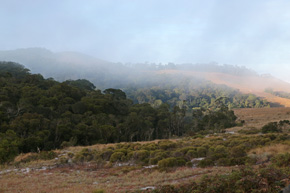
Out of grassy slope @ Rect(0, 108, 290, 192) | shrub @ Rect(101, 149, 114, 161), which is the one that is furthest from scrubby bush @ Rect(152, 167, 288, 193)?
shrub @ Rect(101, 149, 114, 161)

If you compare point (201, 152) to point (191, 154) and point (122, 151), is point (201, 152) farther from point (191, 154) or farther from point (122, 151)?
point (122, 151)

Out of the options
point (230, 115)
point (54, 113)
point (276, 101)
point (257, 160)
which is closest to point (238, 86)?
point (276, 101)

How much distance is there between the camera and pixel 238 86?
19250cm

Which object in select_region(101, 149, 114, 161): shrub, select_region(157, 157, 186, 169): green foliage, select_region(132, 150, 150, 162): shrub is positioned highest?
select_region(157, 157, 186, 169): green foliage

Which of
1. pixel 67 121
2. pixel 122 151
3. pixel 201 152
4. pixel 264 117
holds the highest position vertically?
pixel 201 152

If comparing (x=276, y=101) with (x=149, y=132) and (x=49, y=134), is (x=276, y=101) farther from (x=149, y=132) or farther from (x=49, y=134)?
(x=49, y=134)

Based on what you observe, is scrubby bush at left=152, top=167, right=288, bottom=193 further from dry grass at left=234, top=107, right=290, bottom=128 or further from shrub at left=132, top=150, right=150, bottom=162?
dry grass at left=234, top=107, right=290, bottom=128

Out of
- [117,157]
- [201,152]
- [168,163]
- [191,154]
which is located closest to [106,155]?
[117,157]

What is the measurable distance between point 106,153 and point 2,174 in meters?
8.30

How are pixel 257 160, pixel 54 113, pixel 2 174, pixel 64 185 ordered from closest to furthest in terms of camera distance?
pixel 64 185
pixel 257 160
pixel 2 174
pixel 54 113

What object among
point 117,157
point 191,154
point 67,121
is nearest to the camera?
point 191,154

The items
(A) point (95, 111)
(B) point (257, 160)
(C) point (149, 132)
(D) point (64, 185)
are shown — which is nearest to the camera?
(D) point (64, 185)

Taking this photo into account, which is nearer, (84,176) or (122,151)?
(84,176)

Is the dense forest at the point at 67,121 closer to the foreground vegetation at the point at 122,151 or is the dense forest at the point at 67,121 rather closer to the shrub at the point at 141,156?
the foreground vegetation at the point at 122,151
